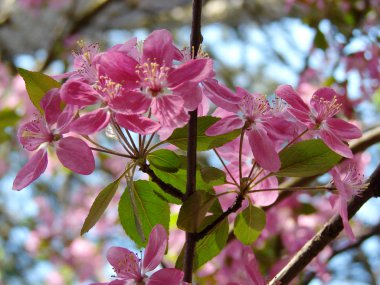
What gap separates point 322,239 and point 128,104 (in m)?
0.32

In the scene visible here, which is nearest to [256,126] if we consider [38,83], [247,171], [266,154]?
[266,154]

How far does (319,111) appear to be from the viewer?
2.57ft

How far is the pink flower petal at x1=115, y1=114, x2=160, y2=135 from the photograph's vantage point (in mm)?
665

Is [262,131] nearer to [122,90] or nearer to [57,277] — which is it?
[122,90]

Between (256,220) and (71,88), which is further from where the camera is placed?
(256,220)

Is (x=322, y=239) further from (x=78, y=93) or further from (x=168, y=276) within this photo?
(x=78, y=93)

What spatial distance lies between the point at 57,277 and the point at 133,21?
1.42 meters

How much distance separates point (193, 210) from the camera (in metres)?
0.66

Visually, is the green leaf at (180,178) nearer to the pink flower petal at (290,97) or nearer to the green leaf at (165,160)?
the green leaf at (165,160)

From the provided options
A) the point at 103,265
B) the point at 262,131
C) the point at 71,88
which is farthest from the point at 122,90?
the point at 103,265

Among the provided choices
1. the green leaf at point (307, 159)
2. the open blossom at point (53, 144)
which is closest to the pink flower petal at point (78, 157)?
the open blossom at point (53, 144)

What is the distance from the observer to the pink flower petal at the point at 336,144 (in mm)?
722

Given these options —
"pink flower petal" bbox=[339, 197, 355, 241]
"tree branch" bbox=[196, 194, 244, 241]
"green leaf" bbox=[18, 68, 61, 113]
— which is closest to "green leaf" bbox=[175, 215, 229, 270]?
"tree branch" bbox=[196, 194, 244, 241]

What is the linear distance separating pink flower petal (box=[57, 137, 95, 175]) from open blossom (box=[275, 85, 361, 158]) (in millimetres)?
238
